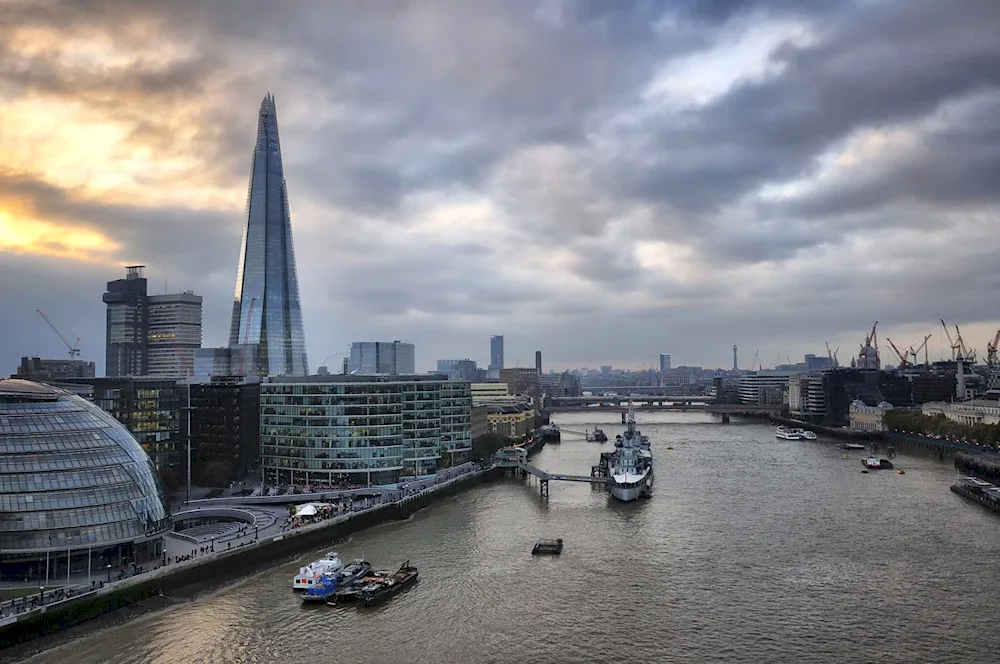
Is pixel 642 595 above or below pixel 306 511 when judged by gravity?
below

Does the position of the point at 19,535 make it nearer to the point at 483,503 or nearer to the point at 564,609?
the point at 564,609

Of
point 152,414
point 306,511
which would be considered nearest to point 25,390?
point 306,511

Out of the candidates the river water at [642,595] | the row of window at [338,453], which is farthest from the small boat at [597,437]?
the river water at [642,595]

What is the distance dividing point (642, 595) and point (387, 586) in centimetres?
1439

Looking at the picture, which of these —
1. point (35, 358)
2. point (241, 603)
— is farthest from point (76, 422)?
point (35, 358)

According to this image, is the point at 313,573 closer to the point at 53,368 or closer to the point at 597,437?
the point at 597,437

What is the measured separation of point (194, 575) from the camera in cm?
4406

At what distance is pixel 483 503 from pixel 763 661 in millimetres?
42807

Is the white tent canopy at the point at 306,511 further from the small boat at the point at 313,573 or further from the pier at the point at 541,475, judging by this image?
the pier at the point at 541,475

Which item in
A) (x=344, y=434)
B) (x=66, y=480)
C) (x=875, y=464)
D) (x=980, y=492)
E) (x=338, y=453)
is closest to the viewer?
(x=66, y=480)

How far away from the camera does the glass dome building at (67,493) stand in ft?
133

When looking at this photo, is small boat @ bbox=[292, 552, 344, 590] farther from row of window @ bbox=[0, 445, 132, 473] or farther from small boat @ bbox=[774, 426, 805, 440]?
small boat @ bbox=[774, 426, 805, 440]

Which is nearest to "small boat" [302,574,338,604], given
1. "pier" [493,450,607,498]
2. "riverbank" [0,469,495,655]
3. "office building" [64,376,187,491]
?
"riverbank" [0,469,495,655]

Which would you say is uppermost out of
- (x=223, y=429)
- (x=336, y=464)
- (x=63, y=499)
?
(x=223, y=429)
